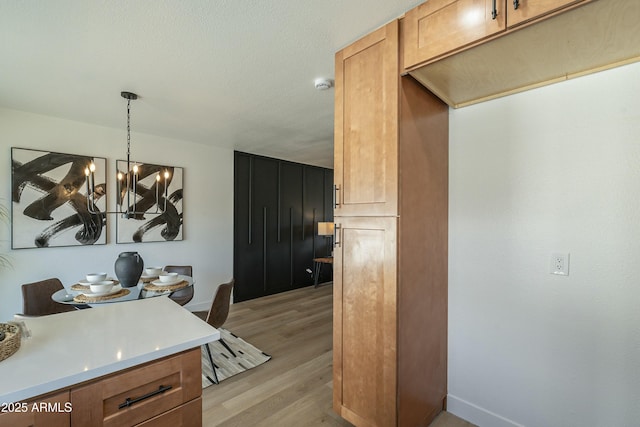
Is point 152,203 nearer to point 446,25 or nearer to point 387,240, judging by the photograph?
point 387,240

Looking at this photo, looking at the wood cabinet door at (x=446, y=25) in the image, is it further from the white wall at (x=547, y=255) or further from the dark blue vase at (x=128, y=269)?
the dark blue vase at (x=128, y=269)

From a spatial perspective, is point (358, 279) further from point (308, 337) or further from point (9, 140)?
point (9, 140)

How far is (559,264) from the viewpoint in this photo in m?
1.56

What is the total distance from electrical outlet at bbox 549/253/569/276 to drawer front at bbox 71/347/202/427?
1812 mm

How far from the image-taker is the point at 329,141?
4.02 meters

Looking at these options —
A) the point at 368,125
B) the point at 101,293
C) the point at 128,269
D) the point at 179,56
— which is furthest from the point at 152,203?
the point at 368,125

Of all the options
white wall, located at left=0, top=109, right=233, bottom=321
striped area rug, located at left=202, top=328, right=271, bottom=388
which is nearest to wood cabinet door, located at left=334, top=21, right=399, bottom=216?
striped area rug, located at left=202, top=328, right=271, bottom=388

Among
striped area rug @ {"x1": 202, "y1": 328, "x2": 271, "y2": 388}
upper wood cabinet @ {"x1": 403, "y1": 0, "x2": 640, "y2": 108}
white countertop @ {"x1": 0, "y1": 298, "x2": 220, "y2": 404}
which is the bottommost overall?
striped area rug @ {"x1": 202, "y1": 328, "x2": 271, "y2": 388}

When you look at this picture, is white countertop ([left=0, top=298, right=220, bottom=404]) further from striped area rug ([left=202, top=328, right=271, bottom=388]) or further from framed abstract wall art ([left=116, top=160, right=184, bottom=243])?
framed abstract wall art ([left=116, top=160, right=184, bottom=243])

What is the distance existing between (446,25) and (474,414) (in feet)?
7.36

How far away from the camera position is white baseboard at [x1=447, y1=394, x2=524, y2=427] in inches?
68.5

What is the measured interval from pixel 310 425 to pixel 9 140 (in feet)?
12.3

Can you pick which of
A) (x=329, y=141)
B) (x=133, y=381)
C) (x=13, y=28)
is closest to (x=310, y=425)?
(x=133, y=381)

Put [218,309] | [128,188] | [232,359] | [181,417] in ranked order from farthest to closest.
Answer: [128,188]
[232,359]
[218,309]
[181,417]
